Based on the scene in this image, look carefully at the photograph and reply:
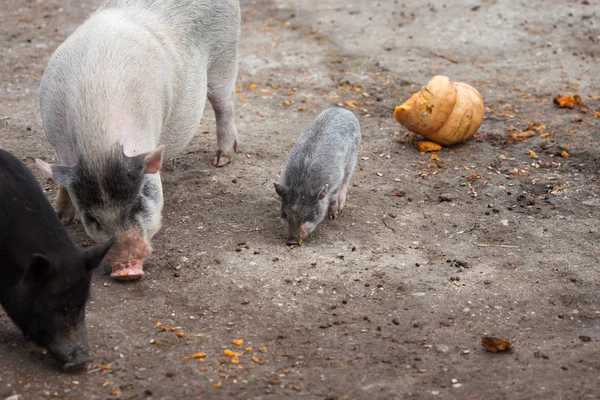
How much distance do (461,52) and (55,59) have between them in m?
5.30

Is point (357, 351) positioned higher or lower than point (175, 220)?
higher

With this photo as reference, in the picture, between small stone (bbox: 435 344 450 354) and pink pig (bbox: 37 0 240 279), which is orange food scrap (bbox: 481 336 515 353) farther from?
pink pig (bbox: 37 0 240 279)

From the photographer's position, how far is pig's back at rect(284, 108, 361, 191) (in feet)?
18.9

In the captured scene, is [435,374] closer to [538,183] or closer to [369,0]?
[538,183]

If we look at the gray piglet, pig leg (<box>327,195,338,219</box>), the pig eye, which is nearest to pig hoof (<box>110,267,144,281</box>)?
the pig eye

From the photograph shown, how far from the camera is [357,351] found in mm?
4305

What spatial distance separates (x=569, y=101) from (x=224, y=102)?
320 cm

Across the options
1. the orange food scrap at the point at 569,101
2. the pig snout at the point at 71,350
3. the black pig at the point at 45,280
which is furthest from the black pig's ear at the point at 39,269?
the orange food scrap at the point at 569,101

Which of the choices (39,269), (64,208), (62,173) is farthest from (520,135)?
(39,269)

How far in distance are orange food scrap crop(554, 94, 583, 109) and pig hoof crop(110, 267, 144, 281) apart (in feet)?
15.1

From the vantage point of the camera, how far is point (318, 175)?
5.75 metres

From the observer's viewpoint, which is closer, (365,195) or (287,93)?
(365,195)

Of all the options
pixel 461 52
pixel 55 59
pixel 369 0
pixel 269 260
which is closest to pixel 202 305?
pixel 269 260

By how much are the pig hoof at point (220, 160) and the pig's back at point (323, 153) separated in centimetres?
99
